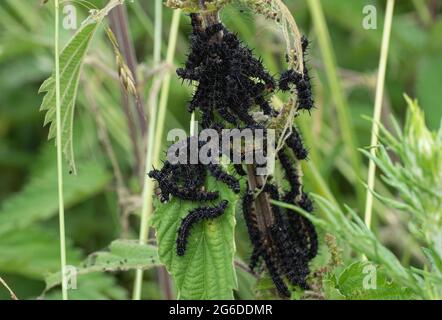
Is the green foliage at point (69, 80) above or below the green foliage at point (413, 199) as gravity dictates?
above

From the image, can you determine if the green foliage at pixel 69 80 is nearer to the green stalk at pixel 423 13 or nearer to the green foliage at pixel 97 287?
the green foliage at pixel 97 287

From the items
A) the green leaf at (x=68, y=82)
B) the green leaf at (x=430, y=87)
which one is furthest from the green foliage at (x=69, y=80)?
the green leaf at (x=430, y=87)

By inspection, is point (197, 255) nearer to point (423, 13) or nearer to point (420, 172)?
point (420, 172)

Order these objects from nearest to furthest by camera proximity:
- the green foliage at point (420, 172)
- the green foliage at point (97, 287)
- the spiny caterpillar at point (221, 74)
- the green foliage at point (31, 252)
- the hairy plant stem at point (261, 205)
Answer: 1. the green foliage at point (420, 172)
2. the spiny caterpillar at point (221, 74)
3. the hairy plant stem at point (261, 205)
4. the green foliage at point (97, 287)
5. the green foliage at point (31, 252)

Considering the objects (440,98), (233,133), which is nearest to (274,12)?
(233,133)

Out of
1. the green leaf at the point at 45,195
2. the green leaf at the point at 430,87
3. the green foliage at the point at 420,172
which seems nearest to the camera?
the green foliage at the point at 420,172

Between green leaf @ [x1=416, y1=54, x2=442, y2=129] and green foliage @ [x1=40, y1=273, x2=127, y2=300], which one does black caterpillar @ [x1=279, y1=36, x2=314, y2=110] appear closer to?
green foliage @ [x1=40, y1=273, x2=127, y2=300]

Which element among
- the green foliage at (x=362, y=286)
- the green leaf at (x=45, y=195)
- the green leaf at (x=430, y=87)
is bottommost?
the green foliage at (x=362, y=286)
